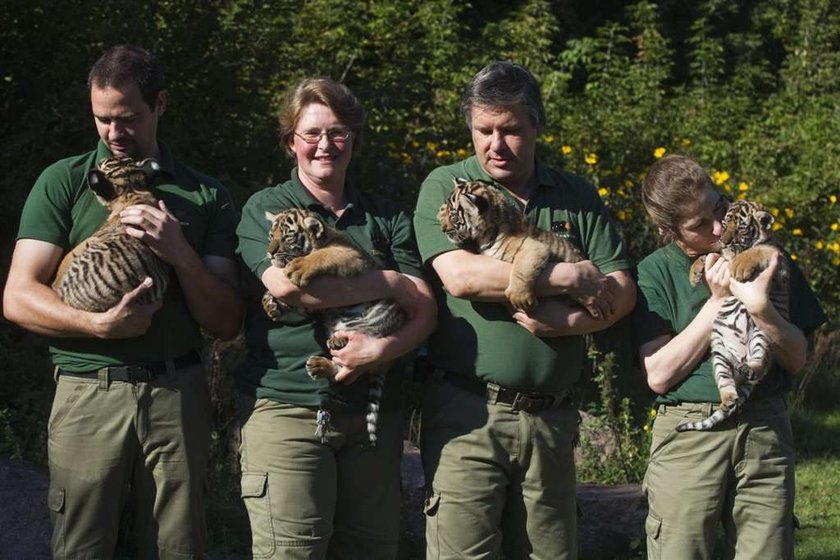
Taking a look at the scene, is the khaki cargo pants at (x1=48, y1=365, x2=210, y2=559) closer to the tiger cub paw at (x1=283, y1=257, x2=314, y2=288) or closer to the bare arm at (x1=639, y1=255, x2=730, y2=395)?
the tiger cub paw at (x1=283, y1=257, x2=314, y2=288)

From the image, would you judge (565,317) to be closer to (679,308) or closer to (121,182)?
(679,308)

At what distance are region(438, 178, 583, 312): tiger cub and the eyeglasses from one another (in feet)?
1.72

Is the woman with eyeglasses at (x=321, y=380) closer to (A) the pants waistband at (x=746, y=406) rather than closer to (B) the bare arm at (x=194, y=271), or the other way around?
(B) the bare arm at (x=194, y=271)

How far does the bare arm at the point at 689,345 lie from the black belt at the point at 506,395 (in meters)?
0.44

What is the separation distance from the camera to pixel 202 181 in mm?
5617

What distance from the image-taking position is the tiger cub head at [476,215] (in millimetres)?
5316

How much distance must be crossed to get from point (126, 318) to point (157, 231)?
15.1 inches

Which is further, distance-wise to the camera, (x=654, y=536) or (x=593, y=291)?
(x=654, y=536)

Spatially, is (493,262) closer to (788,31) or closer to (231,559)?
(231,559)

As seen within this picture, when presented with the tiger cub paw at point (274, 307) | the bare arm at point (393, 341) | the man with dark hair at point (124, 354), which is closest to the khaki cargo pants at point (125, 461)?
the man with dark hair at point (124, 354)

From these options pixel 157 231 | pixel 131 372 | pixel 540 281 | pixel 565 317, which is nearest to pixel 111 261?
pixel 157 231

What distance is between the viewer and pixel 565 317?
206 inches

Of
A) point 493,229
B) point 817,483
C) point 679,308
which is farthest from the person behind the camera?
point 817,483

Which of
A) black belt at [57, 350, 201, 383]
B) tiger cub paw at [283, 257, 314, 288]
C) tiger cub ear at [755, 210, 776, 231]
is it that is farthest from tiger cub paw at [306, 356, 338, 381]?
tiger cub ear at [755, 210, 776, 231]
